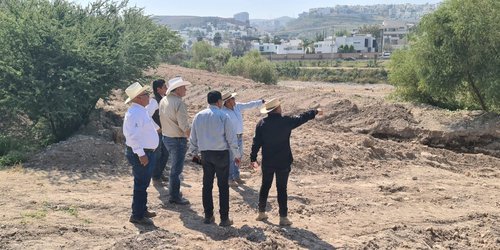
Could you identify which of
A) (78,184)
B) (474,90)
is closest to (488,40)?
(474,90)

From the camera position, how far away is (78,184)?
968 centimetres

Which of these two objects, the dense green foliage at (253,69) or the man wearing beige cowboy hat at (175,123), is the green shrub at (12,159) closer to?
the man wearing beige cowboy hat at (175,123)

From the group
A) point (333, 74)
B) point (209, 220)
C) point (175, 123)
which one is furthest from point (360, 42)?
point (209, 220)

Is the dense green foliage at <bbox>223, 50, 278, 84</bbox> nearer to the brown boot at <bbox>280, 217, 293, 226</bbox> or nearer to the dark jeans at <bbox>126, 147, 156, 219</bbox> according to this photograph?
the brown boot at <bbox>280, 217, 293, 226</bbox>

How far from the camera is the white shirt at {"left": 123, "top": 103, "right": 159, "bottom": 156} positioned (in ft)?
23.0

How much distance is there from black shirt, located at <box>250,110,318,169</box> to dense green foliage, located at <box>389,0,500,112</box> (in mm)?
12363

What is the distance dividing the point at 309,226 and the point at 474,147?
405 inches

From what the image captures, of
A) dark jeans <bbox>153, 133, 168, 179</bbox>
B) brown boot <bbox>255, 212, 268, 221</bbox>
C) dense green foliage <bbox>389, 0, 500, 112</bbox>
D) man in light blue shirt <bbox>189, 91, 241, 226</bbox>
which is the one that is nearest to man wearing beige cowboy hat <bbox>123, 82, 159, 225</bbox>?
man in light blue shirt <bbox>189, 91, 241, 226</bbox>

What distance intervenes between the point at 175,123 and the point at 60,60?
617 centimetres

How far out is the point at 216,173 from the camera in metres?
7.30

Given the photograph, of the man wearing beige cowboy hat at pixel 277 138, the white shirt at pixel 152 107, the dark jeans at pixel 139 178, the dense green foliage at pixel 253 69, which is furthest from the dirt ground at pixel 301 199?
the dense green foliage at pixel 253 69

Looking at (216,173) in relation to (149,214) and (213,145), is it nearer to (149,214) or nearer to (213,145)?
(213,145)

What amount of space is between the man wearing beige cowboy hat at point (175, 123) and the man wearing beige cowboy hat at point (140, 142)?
832mm

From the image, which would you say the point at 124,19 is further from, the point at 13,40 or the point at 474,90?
the point at 474,90
